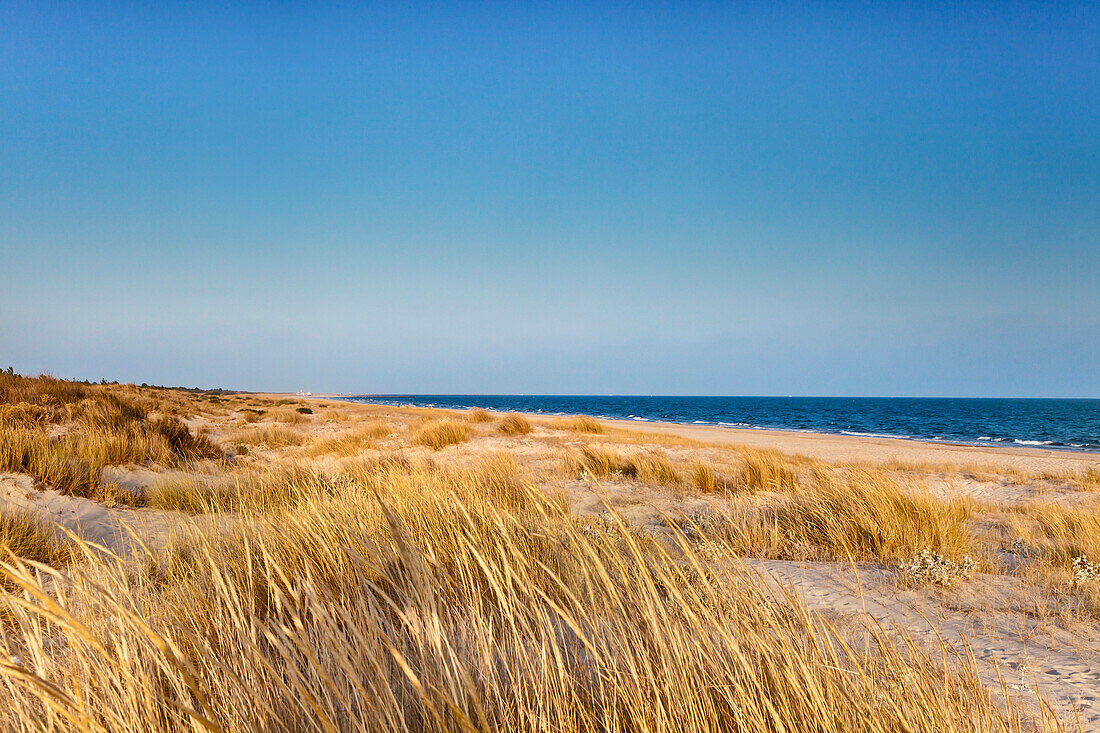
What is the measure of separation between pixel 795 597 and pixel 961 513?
494 cm

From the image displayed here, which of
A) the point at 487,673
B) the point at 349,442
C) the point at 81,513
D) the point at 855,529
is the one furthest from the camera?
the point at 349,442

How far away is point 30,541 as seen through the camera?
3.61 meters

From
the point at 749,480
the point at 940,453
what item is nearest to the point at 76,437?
the point at 749,480

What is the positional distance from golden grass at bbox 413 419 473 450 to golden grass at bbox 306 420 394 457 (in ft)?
3.73

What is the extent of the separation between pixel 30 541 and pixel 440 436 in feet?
33.2

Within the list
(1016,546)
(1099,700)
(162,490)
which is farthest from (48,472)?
(1016,546)

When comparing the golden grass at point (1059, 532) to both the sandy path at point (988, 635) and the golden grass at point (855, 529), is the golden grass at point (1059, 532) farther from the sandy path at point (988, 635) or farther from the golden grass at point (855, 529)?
the sandy path at point (988, 635)

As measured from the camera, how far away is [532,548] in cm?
298

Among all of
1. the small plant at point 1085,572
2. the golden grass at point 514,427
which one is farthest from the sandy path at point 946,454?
the small plant at point 1085,572

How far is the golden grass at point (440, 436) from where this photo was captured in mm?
13405

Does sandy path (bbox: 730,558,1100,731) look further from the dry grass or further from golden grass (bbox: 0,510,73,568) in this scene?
golden grass (bbox: 0,510,73,568)

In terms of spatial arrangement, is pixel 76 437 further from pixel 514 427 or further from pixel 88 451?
pixel 514 427

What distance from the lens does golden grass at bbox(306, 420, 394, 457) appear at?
11.4 metres

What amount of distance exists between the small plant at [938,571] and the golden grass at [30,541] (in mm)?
5283
